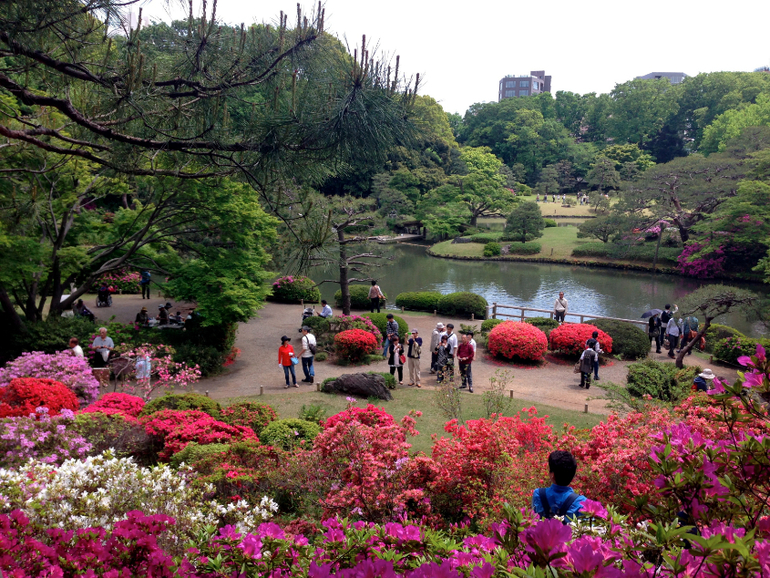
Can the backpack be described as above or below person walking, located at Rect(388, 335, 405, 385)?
above

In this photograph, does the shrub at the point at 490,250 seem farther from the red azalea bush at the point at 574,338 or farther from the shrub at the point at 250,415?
the shrub at the point at 250,415

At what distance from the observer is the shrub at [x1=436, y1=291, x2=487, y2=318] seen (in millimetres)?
18891

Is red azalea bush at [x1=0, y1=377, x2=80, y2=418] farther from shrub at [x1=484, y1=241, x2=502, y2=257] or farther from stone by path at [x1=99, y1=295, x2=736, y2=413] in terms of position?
shrub at [x1=484, y1=241, x2=502, y2=257]

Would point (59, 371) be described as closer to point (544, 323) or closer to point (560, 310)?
point (544, 323)

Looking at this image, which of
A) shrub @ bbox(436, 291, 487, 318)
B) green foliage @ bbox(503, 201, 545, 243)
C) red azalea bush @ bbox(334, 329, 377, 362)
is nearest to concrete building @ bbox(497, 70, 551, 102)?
green foliage @ bbox(503, 201, 545, 243)

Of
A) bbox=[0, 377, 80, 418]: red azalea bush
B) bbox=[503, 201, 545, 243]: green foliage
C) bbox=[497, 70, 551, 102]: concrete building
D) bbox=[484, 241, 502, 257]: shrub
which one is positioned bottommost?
bbox=[0, 377, 80, 418]: red azalea bush

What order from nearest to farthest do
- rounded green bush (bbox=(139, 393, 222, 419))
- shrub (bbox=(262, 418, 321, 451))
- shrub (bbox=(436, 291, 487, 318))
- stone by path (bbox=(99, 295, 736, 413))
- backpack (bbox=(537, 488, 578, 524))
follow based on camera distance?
1. backpack (bbox=(537, 488, 578, 524))
2. shrub (bbox=(262, 418, 321, 451))
3. rounded green bush (bbox=(139, 393, 222, 419))
4. stone by path (bbox=(99, 295, 736, 413))
5. shrub (bbox=(436, 291, 487, 318))

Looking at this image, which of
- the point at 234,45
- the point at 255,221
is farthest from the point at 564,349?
the point at 234,45

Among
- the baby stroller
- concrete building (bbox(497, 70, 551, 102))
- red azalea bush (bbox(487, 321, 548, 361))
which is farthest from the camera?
concrete building (bbox(497, 70, 551, 102))

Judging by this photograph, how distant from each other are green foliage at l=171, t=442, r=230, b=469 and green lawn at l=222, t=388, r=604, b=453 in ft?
9.73

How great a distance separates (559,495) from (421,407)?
6.22 meters

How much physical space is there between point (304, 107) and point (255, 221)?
8.18m

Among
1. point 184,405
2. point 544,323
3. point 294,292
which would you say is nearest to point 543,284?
point 544,323

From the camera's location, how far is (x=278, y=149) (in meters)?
5.10
